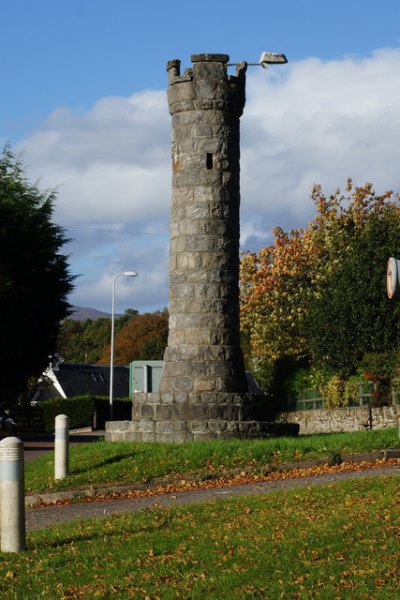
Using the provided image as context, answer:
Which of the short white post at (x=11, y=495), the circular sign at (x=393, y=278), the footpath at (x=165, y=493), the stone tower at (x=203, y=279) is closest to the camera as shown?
the circular sign at (x=393, y=278)

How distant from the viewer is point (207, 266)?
80.7 ft

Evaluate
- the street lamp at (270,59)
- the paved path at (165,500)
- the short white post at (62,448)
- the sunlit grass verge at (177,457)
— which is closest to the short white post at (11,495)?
the paved path at (165,500)

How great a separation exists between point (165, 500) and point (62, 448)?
416 cm

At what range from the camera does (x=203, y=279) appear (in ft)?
80.6

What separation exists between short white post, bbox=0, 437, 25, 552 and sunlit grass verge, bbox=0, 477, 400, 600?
223 mm

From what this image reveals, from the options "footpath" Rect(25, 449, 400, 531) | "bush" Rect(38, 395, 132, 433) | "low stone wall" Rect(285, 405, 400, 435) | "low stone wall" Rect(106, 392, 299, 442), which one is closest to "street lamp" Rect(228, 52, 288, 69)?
"low stone wall" Rect(106, 392, 299, 442)

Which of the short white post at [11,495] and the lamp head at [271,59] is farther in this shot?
the lamp head at [271,59]

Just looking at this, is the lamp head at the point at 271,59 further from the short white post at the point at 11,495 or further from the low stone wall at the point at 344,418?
the short white post at the point at 11,495

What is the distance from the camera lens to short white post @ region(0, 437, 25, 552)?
1125 cm

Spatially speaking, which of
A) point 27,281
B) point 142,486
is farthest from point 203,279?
point 27,281

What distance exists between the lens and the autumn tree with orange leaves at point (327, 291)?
4325 centimetres

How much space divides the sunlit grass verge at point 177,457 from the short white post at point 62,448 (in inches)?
7.4

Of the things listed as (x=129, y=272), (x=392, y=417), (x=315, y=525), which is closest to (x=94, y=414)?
(x=129, y=272)

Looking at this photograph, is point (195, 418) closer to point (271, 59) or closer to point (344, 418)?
point (271, 59)
